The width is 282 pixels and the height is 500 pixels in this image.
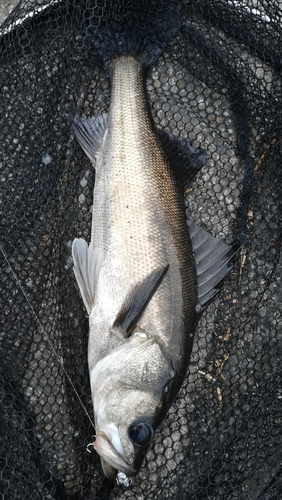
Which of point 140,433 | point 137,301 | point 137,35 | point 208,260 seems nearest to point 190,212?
point 208,260

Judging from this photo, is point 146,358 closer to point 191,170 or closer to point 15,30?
point 191,170

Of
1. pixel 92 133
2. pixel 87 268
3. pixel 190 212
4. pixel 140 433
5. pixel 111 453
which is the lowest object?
pixel 111 453

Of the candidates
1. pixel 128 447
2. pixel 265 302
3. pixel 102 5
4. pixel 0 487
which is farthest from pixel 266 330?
pixel 102 5

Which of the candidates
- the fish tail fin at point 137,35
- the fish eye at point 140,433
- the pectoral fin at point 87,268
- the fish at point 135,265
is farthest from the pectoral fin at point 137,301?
the fish tail fin at point 137,35

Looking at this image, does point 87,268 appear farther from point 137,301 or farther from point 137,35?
point 137,35

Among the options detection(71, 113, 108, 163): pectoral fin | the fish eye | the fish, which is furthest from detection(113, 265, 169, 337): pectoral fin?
detection(71, 113, 108, 163): pectoral fin

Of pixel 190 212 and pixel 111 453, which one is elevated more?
pixel 190 212

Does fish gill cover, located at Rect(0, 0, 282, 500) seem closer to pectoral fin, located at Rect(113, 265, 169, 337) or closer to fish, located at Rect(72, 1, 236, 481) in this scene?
fish, located at Rect(72, 1, 236, 481)
